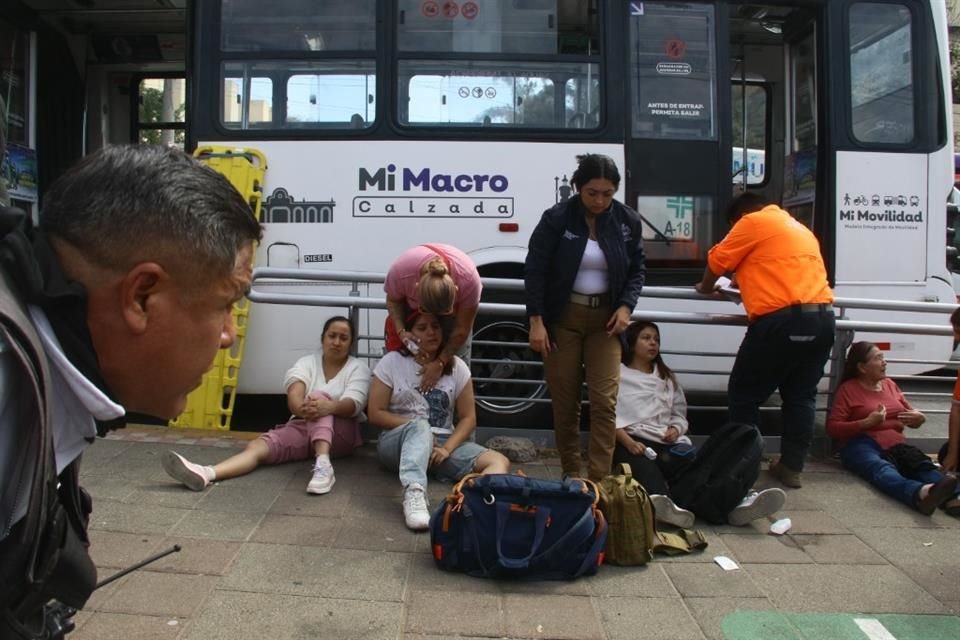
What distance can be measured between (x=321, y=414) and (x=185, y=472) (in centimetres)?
80

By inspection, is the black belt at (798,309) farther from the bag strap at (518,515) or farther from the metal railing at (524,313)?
the bag strap at (518,515)

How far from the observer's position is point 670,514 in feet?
13.1

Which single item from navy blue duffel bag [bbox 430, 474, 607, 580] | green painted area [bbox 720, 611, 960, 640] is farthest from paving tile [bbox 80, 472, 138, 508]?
green painted area [bbox 720, 611, 960, 640]

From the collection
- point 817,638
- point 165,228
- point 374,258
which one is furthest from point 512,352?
point 165,228

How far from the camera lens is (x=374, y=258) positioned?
569cm

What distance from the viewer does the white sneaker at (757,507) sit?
408cm

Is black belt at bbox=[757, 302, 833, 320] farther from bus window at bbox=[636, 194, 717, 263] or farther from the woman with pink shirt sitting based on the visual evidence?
the woman with pink shirt sitting

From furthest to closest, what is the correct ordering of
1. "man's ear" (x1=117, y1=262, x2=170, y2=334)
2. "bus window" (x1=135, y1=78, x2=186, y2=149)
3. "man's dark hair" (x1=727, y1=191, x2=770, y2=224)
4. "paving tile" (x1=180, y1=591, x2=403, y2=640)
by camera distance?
"bus window" (x1=135, y1=78, x2=186, y2=149), "man's dark hair" (x1=727, y1=191, x2=770, y2=224), "paving tile" (x1=180, y1=591, x2=403, y2=640), "man's ear" (x1=117, y1=262, x2=170, y2=334)

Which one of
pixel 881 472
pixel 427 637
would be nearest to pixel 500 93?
pixel 881 472

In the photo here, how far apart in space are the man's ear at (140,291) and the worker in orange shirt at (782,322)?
13.8ft

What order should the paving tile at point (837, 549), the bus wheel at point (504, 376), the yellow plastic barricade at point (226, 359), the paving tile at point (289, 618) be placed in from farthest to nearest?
the bus wheel at point (504, 376)
the yellow plastic barricade at point (226, 359)
the paving tile at point (837, 549)
the paving tile at point (289, 618)

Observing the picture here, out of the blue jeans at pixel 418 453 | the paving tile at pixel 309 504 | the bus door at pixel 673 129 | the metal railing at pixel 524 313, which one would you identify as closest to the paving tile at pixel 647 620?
the blue jeans at pixel 418 453

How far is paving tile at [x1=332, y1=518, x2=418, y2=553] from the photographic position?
375 cm

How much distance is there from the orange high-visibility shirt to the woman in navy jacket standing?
746 mm
